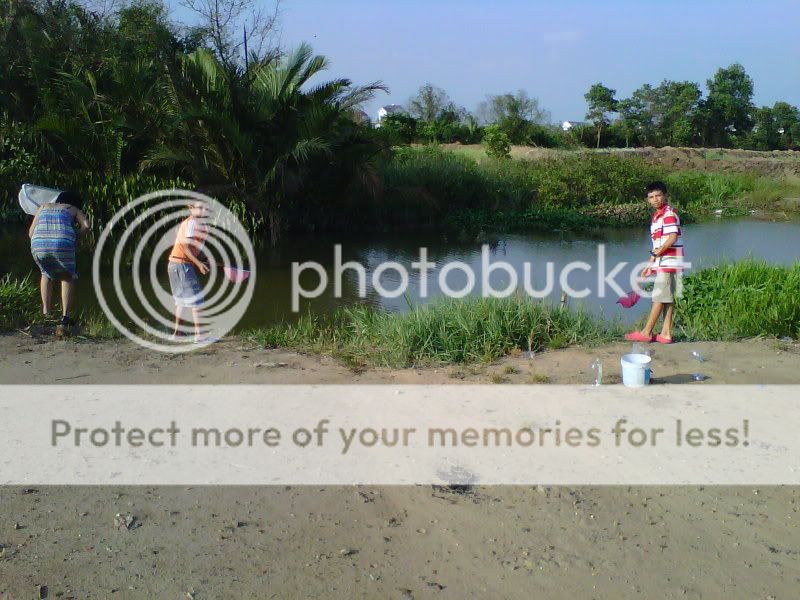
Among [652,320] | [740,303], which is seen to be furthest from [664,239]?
[740,303]

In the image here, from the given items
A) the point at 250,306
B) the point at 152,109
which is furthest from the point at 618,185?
the point at 250,306

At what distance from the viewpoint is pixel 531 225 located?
65.4ft

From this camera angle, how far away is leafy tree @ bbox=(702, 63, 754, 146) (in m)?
46.9

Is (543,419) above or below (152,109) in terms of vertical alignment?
below

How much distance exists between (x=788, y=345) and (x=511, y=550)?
4.36 metres

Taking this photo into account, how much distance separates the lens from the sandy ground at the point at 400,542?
135 inches

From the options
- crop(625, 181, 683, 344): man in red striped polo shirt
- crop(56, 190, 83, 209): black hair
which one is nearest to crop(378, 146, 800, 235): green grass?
crop(56, 190, 83, 209): black hair

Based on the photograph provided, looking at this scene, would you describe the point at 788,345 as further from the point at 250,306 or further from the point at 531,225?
the point at 531,225

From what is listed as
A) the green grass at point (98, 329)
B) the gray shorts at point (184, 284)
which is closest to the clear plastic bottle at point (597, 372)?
the gray shorts at point (184, 284)

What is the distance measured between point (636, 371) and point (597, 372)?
0.43 metres

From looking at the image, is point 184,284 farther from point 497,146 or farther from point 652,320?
point 497,146

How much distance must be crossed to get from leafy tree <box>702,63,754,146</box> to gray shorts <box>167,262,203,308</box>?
45.2 m
